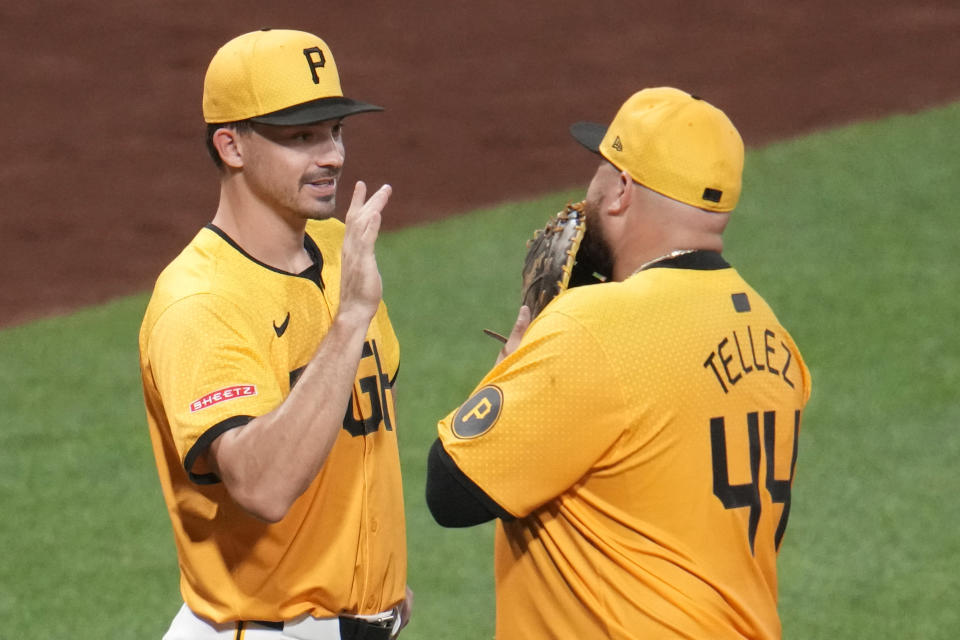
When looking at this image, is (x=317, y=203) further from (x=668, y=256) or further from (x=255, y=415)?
(x=668, y=256)

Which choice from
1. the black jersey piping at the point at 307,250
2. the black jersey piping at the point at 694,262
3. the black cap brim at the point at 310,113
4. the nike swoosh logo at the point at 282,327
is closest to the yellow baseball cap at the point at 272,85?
the black cap brim at the point at 310,113

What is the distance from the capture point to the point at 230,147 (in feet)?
12.1

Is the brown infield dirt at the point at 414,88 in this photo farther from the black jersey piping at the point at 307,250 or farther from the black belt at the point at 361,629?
the black belt at the point at 361,629

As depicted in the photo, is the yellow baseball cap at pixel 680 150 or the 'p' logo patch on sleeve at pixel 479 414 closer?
→ the 'p' logo patch on sleeve at pixel 479 414

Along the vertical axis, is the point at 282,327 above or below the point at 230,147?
below

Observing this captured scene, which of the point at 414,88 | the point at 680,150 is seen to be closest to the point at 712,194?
the point at 680,150

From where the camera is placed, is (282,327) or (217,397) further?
(282,327)

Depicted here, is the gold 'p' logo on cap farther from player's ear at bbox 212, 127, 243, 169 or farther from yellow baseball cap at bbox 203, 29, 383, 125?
player's ear at bbox 212, 127, 243, 169

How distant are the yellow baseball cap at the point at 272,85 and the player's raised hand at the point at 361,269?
0.34 meters

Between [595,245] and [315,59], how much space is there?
0.86 meters

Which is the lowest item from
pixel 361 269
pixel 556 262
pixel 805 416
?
pixel 805 416

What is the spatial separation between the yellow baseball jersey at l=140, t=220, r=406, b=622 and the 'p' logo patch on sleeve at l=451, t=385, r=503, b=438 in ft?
1.53

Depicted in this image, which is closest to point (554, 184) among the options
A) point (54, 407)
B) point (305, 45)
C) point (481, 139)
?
point (481, 139)

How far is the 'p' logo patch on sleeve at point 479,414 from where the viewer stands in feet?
10.4
